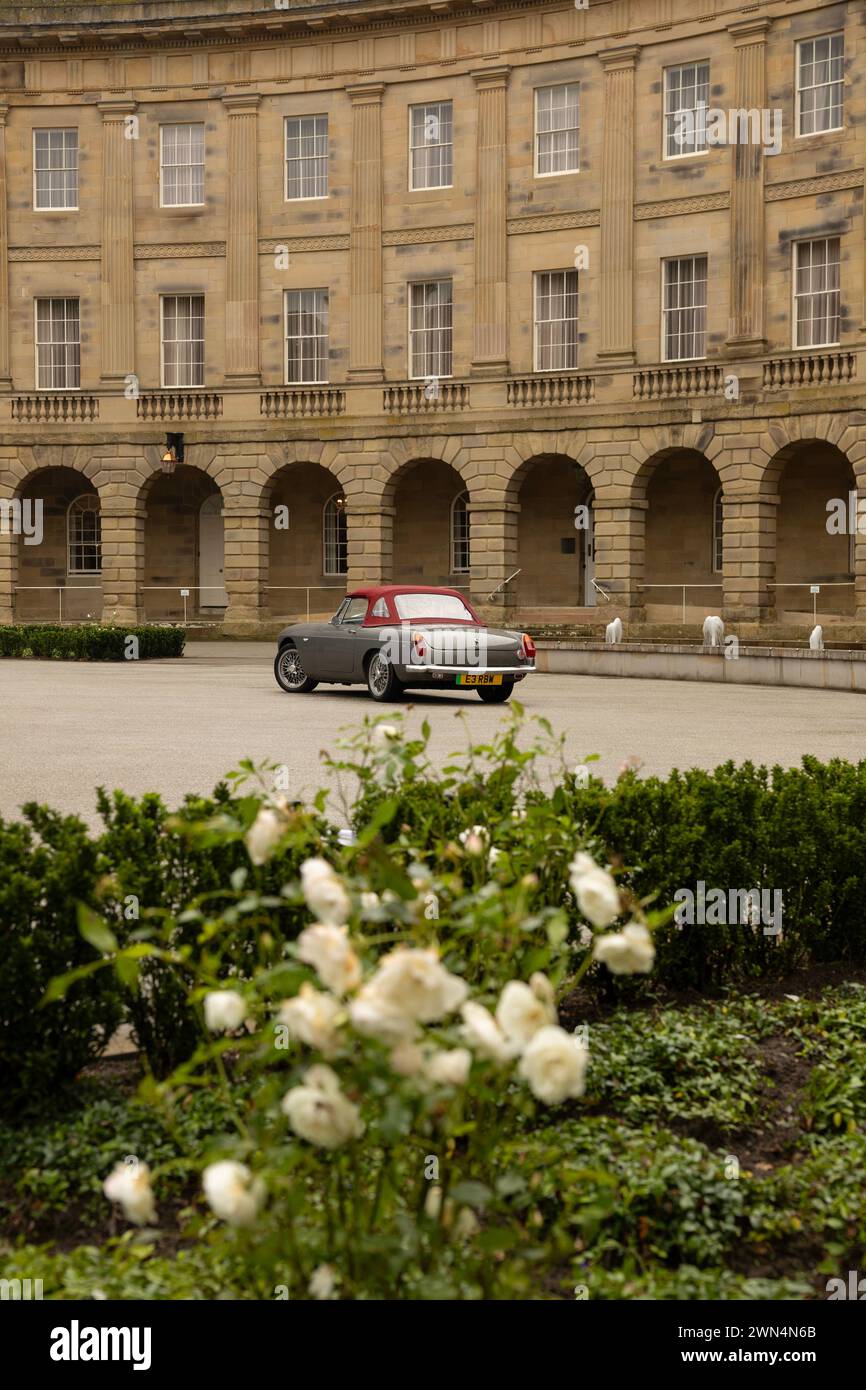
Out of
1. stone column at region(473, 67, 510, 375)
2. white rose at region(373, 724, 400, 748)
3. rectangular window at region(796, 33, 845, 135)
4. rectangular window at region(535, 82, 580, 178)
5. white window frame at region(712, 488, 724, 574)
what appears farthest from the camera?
stone column at region(473, 67, 510, 375)

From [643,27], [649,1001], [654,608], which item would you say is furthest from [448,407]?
[649,1001]

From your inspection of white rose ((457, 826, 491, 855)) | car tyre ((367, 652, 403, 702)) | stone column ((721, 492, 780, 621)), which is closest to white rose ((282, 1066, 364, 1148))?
white rose ((457, 826, 491, 855))

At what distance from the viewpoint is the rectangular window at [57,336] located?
41.4 metres

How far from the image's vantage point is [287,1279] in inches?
134

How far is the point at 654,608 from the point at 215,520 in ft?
44.5

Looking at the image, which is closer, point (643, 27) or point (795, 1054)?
point (795, 1054)

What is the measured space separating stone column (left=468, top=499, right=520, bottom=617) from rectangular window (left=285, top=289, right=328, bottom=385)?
5764 millimetres

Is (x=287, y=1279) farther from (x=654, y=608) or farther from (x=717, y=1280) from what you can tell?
(x=654, y=608)

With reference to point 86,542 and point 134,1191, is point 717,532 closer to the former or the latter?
point 86,542

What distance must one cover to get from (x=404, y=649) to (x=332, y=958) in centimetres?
1763

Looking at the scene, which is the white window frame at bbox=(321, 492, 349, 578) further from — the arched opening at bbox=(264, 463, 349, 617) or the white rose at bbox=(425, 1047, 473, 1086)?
the white rose at bbox=(425, 1047, 473, 1086)

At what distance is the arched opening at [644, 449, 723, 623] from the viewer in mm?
37625

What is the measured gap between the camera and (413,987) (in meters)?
2.55

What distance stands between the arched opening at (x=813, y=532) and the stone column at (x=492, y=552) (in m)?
6.69
